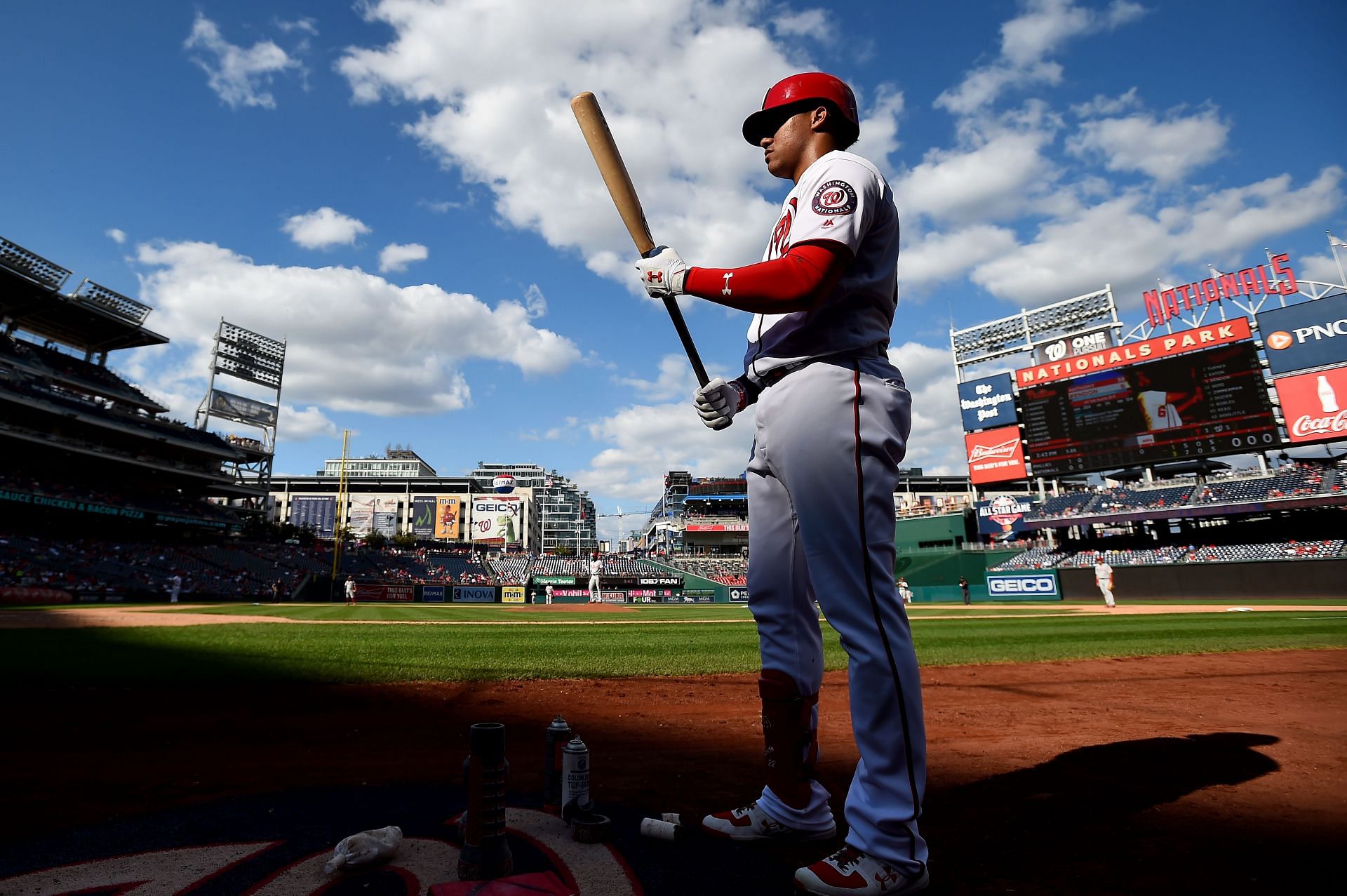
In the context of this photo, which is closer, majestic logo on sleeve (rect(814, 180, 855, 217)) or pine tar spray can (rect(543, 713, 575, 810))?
majestic logo on sleeve (rect(814, 180, 855, 217))

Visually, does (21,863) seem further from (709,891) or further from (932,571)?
(932,571)

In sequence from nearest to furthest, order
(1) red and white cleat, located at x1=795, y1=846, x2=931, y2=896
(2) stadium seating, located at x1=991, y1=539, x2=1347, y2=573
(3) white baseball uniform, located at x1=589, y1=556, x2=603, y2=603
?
(1) red and white cleat, located at x1=795, y1=846, x2=931, y2=896 < (2) stadium seating, located at x1=991, y1=539, x2=1347, y2=573 < (3) white baseball uniform, located at x1=589, y1=556, x2=603, y2=603

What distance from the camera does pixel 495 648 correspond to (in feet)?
30.0

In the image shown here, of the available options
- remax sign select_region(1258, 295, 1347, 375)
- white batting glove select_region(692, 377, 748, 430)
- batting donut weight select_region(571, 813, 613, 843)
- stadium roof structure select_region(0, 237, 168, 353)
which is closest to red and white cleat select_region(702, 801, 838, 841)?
batting donut weight select_region(571, 813, 613, 843)

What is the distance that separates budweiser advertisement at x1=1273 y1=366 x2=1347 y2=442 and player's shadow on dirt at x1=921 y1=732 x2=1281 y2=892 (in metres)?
33.1

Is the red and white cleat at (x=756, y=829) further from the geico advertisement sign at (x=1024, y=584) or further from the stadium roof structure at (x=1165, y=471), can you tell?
the stadium roof structure at (x=1165, y=471)

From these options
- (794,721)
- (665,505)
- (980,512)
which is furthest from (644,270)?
(665,505)

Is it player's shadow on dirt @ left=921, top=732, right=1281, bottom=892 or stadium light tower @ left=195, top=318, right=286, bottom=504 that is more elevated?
stadium light tower @ left=195, top=318, right=286, bottom=504

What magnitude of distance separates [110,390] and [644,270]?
4715 cm

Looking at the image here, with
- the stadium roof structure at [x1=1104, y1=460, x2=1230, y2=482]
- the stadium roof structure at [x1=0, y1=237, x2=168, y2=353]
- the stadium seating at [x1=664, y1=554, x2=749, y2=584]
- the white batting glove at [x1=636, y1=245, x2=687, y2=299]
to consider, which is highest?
the stadium roof structure at [x1=0, y1=237, x2=168, y2=353]

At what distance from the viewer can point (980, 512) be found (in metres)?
41.4

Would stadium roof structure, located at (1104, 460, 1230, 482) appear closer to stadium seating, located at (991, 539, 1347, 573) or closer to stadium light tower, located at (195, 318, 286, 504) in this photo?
stadium seating, located at (991, 539, 1347, 573)

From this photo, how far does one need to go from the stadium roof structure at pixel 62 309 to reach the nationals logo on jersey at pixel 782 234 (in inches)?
1709

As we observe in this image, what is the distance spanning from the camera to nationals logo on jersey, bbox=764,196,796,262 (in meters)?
2.14
